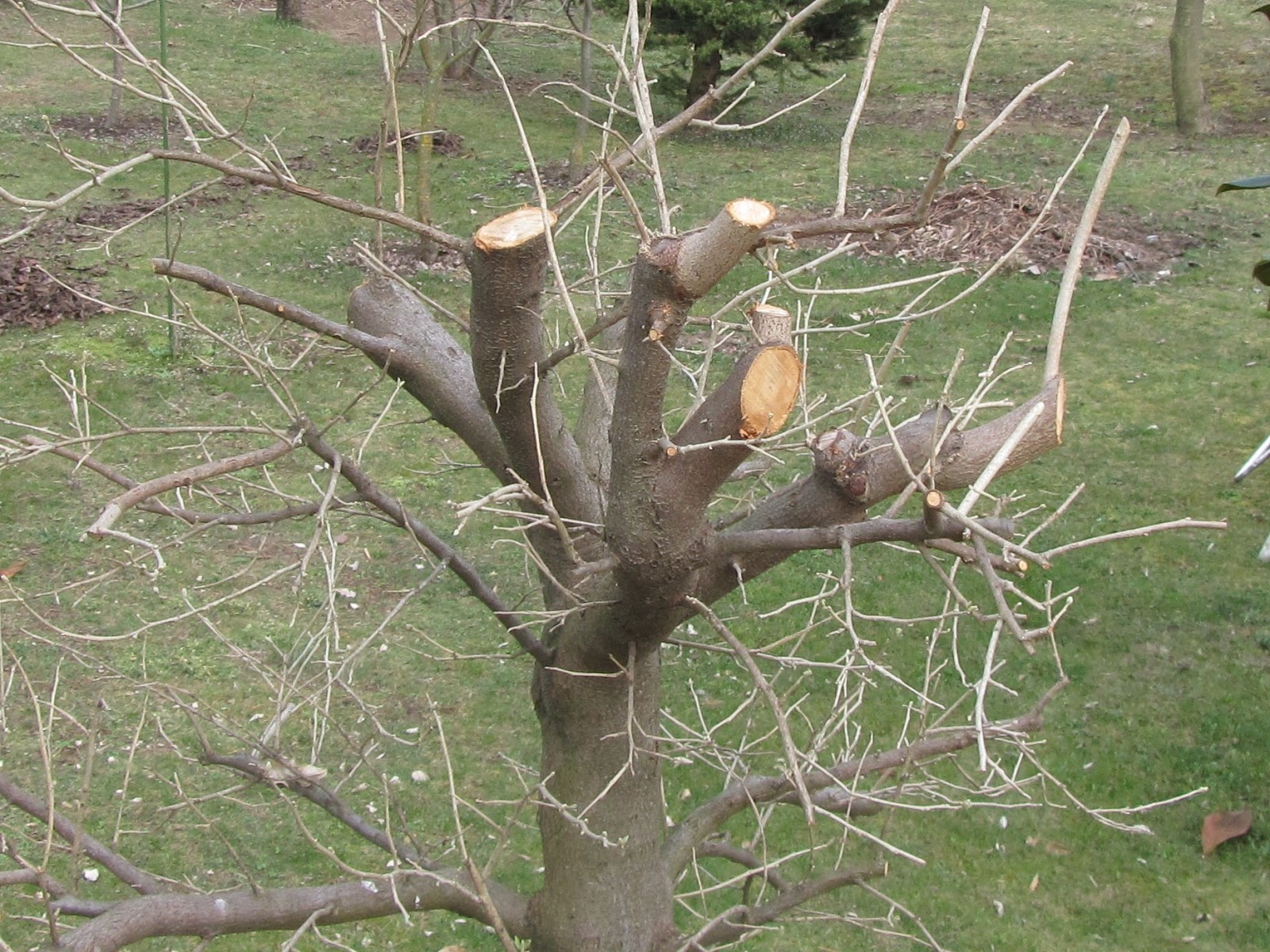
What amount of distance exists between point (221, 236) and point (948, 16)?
13121mm

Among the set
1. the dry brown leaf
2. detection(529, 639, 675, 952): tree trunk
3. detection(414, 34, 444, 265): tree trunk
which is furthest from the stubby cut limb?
detection(414, 34, 444, 265): tree trunk

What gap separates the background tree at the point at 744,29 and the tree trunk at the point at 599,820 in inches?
423

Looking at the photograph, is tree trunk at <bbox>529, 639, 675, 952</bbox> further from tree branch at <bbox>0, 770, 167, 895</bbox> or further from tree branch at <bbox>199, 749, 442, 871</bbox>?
tree branch at <bbox>0, 770, 167, 895</bbox>

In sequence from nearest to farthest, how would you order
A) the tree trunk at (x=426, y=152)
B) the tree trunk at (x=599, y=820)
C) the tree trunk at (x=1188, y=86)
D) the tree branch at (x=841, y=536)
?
the tree branch at (x=841, y=536)
the tree trunk at (x=599, y=820)
the tree trunk at (x=426, y=152)
the tree trunk at (x=1188, y=86)

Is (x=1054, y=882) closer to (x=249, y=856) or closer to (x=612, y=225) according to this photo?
(x=249, y=856)

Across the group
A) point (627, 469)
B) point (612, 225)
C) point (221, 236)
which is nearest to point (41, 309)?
point (221, 236)

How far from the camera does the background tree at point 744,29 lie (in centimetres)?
1288

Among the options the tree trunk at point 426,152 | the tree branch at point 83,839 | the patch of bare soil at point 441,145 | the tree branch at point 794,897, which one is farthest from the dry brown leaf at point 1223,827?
the patch of bare soil at point 441,145

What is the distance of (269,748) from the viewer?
8.73 feet

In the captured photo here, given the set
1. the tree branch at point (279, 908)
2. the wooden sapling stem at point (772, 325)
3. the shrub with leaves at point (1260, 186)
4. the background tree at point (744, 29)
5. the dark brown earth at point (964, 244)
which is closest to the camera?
the wooden sapling stem at point (772, 325)

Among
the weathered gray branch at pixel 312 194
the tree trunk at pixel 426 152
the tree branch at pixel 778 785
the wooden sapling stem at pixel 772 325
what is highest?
the weathered gray branch at pixel 312 194

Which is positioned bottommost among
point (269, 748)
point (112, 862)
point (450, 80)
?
point (450, 80)

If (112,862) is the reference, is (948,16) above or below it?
below

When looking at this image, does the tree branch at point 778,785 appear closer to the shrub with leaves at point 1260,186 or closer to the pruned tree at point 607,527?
the pruned tree at point 607,527
